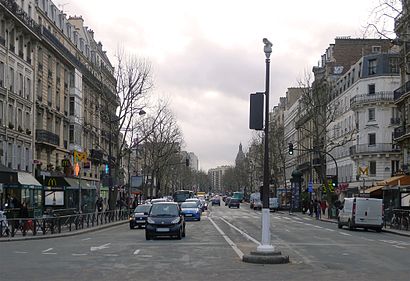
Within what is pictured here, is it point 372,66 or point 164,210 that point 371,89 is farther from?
point 164,210

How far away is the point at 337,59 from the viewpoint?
93.9 m

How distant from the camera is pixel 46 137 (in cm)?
5762

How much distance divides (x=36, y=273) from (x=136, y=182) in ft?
195

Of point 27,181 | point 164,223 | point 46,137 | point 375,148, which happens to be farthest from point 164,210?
point 375,148

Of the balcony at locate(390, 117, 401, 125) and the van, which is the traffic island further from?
the van

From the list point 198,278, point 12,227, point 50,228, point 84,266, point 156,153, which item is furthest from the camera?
point 156,153

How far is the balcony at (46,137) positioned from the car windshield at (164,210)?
30.6 meters

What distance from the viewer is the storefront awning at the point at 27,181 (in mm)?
46416

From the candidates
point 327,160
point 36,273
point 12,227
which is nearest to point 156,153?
point 327,160

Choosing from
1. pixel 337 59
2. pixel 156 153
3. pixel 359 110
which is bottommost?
pixel 156 153

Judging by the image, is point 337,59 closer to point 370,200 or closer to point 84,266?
point 370,200

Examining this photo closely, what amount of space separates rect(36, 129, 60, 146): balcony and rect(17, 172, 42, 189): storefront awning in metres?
5.39

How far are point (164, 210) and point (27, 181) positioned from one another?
23.2 meters

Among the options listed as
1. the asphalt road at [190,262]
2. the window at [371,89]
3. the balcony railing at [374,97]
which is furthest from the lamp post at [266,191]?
the window at [371,89]
